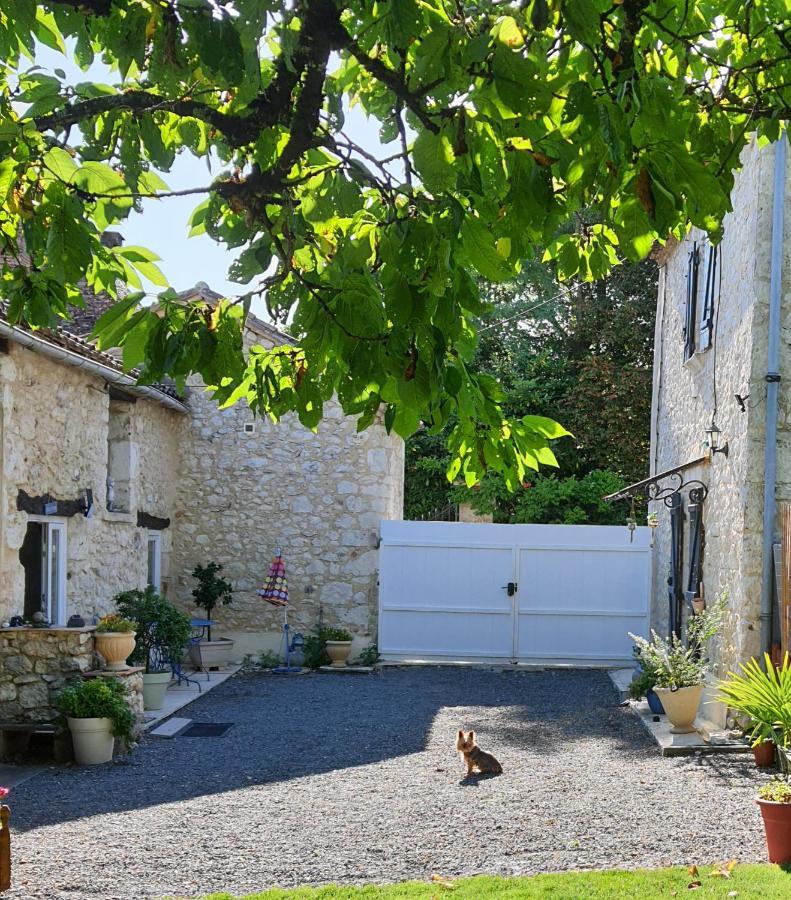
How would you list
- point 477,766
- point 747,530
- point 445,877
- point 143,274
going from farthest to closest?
point 747,530, point 477,766, point 445,877, point 143,274

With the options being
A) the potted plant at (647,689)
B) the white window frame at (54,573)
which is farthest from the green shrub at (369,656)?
the white window frame at (54,573)

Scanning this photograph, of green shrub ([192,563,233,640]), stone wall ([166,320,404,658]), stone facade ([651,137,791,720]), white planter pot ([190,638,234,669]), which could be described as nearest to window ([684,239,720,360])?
stone facade ([651,137,791,720])

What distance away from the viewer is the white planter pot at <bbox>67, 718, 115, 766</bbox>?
8.34 metres

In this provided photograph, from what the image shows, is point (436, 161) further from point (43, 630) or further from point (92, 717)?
point (43, 630)

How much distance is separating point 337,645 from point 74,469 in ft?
16.4

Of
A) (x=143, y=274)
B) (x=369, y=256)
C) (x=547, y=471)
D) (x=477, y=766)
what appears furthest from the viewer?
(x=547, y=471)

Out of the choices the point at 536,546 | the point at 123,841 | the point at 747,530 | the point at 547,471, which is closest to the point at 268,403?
the point at 123,841

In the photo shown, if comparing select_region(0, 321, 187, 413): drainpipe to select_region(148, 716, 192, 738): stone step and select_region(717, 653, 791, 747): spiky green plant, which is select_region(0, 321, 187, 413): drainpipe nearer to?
select_region(148, 716, 192, 738): stone step

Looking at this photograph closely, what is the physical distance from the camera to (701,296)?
35.4ft

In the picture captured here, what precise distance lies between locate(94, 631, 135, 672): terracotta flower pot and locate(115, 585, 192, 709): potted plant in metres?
1.72

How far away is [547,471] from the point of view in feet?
67.7

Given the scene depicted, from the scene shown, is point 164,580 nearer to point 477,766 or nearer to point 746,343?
point 477,766

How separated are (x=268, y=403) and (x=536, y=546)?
11639 millimetres

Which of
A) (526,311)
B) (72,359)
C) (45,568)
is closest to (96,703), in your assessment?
(45,568)
